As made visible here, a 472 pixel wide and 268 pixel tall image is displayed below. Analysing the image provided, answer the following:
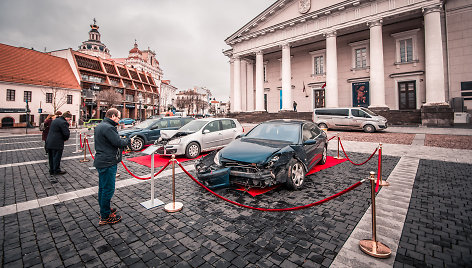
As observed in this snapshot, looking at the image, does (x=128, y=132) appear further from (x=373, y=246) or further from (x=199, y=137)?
(x=373, y=246)

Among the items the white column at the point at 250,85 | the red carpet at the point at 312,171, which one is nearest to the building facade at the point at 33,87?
the white column at the point at 250,85

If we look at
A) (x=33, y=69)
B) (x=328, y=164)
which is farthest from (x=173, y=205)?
(x=33, y=69)

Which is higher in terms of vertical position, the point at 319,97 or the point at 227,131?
the point at 319,97

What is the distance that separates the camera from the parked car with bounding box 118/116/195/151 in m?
10.0

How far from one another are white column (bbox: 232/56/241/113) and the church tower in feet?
250

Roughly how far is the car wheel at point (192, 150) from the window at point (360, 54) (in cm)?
2439

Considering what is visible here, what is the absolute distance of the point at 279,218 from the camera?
134 inches

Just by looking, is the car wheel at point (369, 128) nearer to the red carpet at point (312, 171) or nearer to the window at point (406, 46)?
the red carpet at point (312, 171)

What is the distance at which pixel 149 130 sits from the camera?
10.6 meters

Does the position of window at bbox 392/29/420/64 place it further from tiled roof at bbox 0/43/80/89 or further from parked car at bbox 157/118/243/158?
tiled roof at bbox 0/43/80/89

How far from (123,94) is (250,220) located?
172 ft

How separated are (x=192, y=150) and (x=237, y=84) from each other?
24300 mm

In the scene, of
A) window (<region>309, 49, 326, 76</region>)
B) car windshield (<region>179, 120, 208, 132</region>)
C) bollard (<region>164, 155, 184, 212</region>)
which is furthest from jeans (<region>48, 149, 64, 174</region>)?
window (<region>309, 49, 326, 76</region>)

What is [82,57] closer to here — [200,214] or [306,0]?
[306,0]
